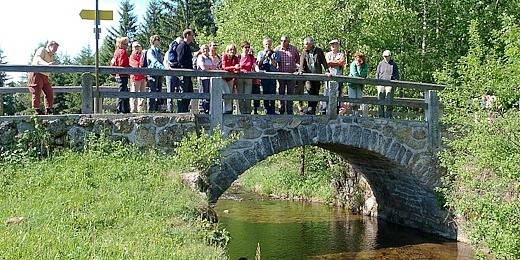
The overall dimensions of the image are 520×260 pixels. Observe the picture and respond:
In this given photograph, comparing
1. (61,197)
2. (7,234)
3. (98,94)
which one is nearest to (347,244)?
(98,94)

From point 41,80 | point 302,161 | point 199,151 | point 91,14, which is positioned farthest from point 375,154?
point 302,161

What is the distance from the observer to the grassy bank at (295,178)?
1981 cm

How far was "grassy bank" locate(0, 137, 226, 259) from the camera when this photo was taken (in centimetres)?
561

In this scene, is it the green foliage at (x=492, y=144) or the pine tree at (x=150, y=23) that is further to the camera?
the pine tree at (x=150, y=23)

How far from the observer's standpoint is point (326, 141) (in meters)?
12.1

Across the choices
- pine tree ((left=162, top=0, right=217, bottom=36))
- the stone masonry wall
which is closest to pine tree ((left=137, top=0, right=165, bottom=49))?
pine tree ((left=162, top=0, right=217, bottom=36))

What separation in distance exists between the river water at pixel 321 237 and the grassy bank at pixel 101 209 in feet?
11.5

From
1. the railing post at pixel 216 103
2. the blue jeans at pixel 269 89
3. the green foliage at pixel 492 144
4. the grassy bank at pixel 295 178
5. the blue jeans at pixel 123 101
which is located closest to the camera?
the green foliage at pixel 492 144

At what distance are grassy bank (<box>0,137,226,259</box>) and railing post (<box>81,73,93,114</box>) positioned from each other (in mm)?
702

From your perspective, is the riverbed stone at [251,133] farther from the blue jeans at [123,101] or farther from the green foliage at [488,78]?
the green foliage at [488,78]

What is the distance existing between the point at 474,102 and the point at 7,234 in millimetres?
8165

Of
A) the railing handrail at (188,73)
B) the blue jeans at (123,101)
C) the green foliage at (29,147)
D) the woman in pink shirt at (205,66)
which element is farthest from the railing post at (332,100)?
the green foliage at (29,147)

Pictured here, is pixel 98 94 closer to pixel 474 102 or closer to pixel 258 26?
pixel 474 102

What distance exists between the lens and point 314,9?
62.7 ft
